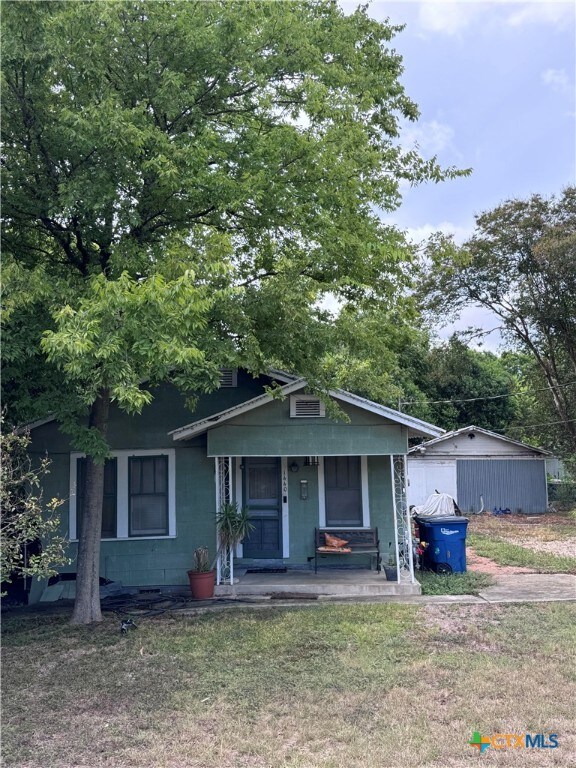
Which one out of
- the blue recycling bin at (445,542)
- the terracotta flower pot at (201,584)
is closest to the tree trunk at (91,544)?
the terracotta flower pot at (201,584)

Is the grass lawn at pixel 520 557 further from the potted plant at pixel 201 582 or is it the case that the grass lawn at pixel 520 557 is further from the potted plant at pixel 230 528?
the potted plant at pixel 201 582

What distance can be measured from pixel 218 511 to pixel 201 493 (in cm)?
85

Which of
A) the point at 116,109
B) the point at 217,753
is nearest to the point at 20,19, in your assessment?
the point at 116,109

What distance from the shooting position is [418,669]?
594cm

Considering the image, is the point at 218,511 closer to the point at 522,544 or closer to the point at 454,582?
the point at 454,582

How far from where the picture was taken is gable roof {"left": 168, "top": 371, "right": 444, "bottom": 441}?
9461 mm

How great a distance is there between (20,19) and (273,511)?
26.4 feet

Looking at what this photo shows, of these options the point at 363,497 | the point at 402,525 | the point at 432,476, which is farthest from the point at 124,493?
the point at 432,476

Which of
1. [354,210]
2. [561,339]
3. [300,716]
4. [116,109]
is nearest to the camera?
[300,716]

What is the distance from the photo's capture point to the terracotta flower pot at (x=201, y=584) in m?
9.41

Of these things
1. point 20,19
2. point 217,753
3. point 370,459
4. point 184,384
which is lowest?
point 217,753

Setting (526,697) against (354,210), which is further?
(354,210)

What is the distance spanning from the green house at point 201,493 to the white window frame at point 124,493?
0.02m

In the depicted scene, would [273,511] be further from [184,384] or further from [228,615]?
[184,384]
